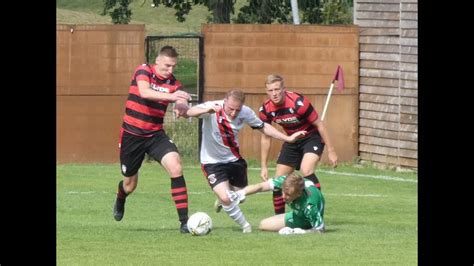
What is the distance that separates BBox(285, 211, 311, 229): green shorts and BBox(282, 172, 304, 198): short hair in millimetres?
443

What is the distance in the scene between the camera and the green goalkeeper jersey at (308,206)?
1410cm

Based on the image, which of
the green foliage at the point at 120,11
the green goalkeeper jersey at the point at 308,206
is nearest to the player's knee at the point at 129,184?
the green goalkeeper jersey at the point at 308,206

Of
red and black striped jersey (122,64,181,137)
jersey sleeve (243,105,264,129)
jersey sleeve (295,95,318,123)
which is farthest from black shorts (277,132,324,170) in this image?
red and black striped jersey (122,64,181,137)

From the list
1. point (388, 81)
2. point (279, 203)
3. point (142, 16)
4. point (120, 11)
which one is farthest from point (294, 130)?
point (142, 16)

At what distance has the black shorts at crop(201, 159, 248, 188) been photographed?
14.7m

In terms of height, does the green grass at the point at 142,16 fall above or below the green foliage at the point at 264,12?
above

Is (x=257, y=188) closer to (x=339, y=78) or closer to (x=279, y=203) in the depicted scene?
(x=279, y=203)

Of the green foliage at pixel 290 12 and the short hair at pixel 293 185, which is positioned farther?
the green foliage at pixel 290 12

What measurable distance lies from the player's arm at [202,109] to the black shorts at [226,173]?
0.68 metres

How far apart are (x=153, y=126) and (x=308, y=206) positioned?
6.68 feet

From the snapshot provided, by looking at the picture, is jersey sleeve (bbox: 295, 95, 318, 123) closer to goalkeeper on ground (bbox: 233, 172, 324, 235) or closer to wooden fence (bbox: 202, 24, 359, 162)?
goalkeeper on ground (bbox: 233, 172, 324, 235)

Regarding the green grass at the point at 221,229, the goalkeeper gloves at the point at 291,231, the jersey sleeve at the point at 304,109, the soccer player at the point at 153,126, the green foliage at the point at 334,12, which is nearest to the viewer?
the green grass at the point at 221,229

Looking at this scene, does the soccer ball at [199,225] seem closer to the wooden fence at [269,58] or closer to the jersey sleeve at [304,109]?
the jersey sleeve at [304,109]

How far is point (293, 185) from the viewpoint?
45.3ft
